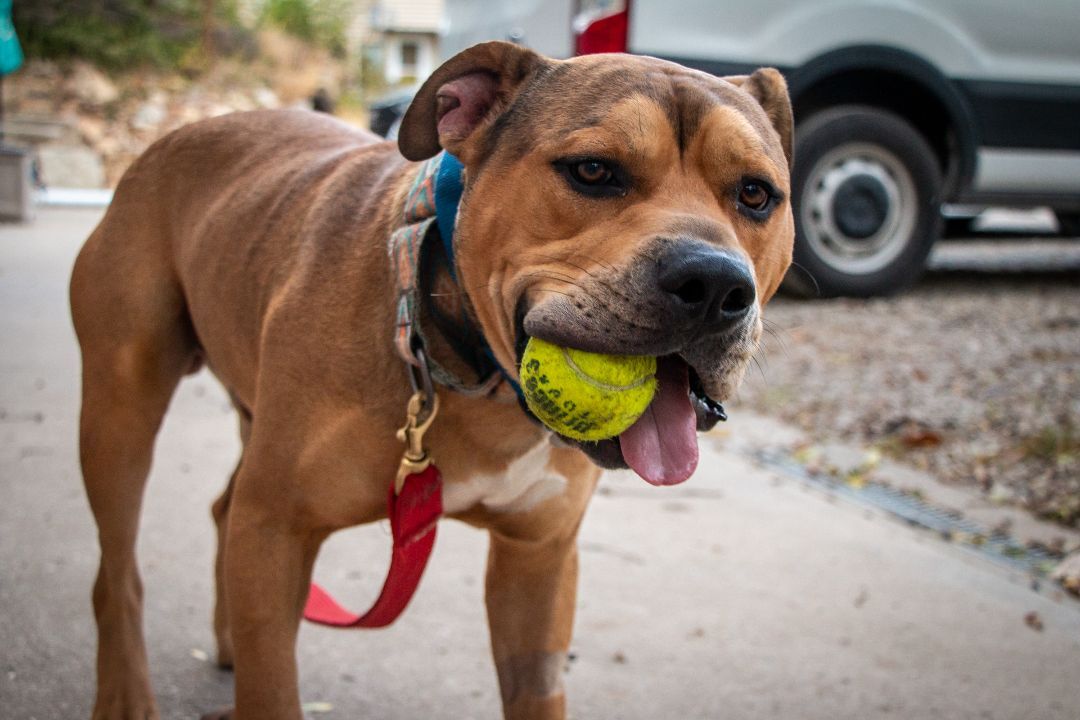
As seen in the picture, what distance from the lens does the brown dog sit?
2.14 metres

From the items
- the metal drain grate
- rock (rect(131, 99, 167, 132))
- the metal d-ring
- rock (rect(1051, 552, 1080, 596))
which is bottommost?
rock (rect(131, 99, 167, 132))

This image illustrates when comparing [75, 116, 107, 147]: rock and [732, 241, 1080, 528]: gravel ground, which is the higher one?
[732, 241, 1080, 528]: gravel ground

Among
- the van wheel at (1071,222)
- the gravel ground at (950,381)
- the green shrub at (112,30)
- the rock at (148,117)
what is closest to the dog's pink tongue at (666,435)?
the gravel ground at (950,381)

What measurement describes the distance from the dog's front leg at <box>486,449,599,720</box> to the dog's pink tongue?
461 mm

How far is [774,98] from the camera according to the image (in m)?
2.77

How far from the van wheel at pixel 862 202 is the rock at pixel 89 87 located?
42.9ft

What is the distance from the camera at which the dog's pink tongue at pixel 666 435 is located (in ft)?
6.96

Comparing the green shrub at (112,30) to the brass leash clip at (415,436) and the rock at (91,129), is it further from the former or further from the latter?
the brass leash clip at (415,436)

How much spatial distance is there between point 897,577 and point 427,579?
5.28 feet

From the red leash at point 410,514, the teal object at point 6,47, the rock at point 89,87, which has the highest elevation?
the red leash at point 410,514

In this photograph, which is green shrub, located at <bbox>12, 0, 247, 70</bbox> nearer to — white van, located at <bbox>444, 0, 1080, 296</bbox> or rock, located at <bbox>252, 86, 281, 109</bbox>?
rock, located at <bbox>252, 86, 281, 109</bbox>

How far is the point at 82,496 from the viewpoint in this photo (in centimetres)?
418

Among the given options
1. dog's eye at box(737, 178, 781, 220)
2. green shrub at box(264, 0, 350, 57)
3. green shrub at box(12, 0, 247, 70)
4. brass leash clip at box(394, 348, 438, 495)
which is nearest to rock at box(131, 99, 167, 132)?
green shrub at box(12, 0, 247, 70)

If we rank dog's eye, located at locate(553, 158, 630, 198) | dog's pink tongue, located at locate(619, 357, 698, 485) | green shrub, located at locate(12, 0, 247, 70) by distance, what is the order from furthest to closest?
green shrub, located at locate(12, 0, 247, 70) < dog's eye, located at locate(553, 158, 630, 198) < dog's pink tongue, located at locate(619, 357, 698, 485)
